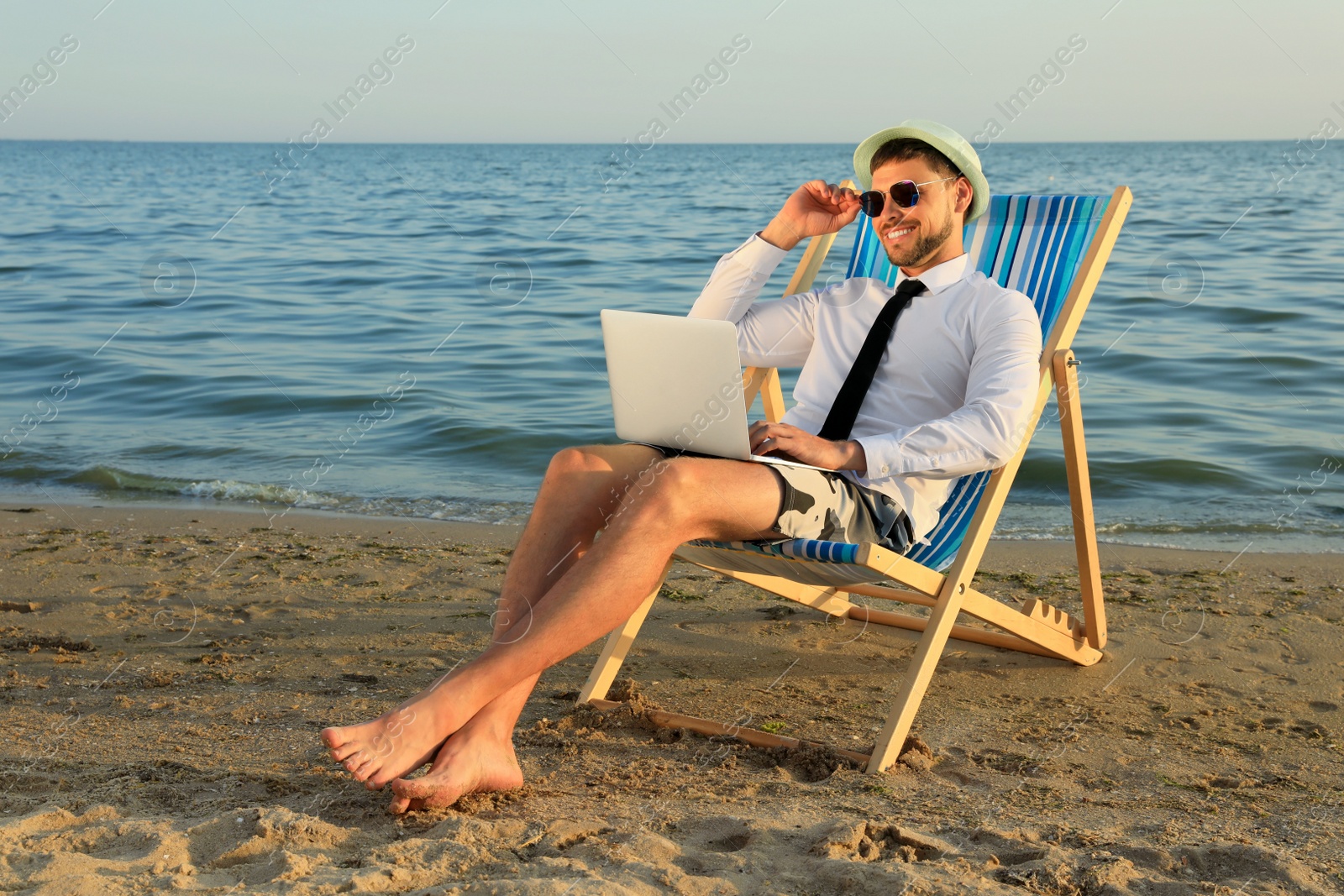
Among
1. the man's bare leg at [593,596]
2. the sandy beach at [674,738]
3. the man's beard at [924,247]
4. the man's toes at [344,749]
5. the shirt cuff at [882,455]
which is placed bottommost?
the sandy beach at [674,738]

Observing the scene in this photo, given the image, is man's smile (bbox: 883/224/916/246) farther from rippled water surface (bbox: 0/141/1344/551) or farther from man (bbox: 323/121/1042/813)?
rippled water surface (bbox: 0/141/1344/551)

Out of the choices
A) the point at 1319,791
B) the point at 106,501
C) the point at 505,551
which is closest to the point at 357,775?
the point at 1319,791

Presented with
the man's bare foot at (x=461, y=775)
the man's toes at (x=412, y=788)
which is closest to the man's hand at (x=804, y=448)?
the man's bare foot at (x=461, y=775)

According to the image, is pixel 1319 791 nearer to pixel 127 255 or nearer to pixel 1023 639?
pixel 1023 639

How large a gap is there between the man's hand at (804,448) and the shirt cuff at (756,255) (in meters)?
0.65

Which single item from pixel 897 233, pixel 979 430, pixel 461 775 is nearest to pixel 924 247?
pixel 897 233

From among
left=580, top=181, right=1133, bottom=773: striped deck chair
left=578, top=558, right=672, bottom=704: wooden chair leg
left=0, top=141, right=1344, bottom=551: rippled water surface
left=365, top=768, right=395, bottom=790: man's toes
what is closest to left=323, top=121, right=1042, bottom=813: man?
left=365, top=768, right=395, bottom=790: man's toes

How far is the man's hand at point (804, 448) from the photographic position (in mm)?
2676

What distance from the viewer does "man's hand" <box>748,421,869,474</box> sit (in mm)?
2676

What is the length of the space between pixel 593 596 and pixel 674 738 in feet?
1.98

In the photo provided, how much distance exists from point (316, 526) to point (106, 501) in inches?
49.5

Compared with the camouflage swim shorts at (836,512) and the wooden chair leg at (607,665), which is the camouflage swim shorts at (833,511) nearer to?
the camouflage swim shorts at (836,512)

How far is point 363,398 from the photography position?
297 inches

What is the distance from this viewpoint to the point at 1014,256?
135 inches
